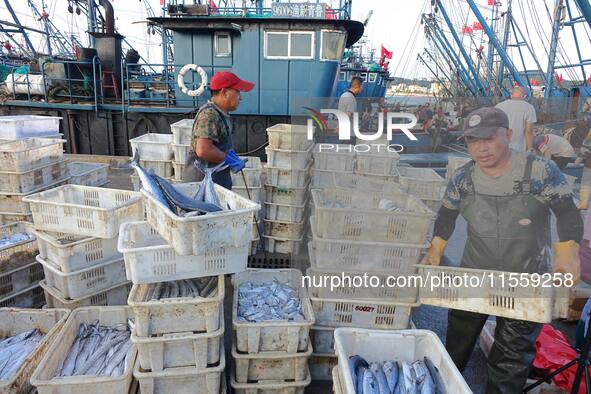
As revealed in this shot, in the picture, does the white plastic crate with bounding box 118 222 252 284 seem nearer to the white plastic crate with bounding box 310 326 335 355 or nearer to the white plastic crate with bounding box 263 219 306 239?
the white plastic crate with bounding box 310 326 335 355

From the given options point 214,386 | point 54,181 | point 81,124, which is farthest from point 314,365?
point 81,124

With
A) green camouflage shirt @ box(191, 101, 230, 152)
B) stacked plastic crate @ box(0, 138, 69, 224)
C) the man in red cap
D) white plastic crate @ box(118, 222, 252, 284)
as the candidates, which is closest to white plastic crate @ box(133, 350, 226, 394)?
white plastic crate @ box(118, 222, 252, 284)

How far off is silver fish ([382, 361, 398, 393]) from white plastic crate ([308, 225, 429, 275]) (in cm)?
82

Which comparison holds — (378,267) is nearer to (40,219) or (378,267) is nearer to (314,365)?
(314,365)

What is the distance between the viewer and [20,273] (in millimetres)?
3941

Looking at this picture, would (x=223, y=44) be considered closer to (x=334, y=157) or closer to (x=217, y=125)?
(x=334, y=157)

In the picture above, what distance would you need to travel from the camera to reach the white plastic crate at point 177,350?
8.53ft

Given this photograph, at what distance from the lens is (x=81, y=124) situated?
10.6m

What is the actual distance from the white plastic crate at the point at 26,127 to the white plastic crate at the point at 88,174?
2.52 ft

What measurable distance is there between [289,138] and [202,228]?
9.62ft

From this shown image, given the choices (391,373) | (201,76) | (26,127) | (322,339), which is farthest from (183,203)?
(201,76)

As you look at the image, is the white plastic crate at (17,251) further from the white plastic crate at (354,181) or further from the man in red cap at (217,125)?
the white plastic crate at (354,181)

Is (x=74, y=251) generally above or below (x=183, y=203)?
below

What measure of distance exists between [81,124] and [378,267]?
10.3 m
